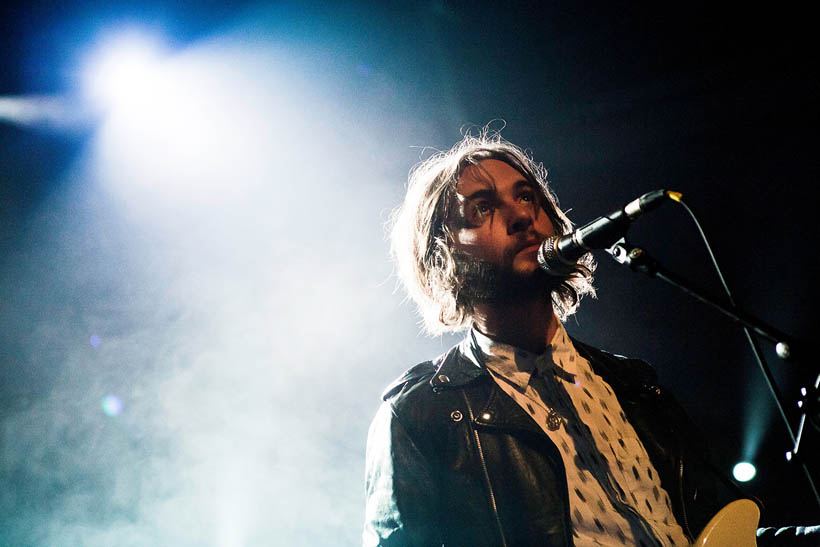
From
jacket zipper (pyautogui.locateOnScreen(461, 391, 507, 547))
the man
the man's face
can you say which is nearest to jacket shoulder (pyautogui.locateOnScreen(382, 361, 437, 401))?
the man

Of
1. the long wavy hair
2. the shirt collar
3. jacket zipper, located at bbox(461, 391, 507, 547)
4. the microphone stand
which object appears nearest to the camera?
the microphone stand

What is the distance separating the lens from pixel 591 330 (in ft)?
15.0

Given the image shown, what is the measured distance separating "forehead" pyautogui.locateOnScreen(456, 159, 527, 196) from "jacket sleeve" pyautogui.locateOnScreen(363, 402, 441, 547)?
1.14m

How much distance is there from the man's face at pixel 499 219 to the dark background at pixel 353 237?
7.30ft

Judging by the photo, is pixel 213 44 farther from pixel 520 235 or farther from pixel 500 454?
pixel 500 454

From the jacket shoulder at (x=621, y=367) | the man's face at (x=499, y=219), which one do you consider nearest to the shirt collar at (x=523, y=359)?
the jacket shoulder at (x=621, y=367)

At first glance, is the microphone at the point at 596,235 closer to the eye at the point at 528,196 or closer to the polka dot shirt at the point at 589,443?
the polka dot shirt at the point at 589,443

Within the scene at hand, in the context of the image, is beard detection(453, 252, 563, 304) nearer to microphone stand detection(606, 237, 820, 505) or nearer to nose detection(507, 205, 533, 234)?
nose detection(507, 205, 533, 234)


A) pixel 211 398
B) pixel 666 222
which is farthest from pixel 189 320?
pixel 666 222

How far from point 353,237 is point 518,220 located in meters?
2.72

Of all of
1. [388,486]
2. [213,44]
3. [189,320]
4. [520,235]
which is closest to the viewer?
[388,486]

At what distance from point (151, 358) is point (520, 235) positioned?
143 inches

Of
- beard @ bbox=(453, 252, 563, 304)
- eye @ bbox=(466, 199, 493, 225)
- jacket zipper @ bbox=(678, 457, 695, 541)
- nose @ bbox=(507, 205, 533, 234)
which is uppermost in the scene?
eye @ bbox=(466, 199, 493, 225)

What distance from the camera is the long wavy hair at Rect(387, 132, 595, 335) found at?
8.13 ft
